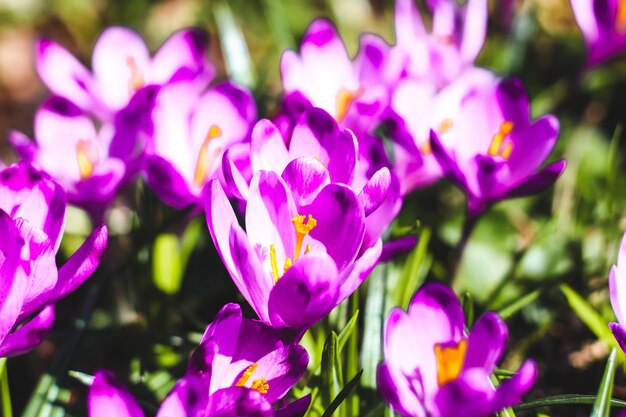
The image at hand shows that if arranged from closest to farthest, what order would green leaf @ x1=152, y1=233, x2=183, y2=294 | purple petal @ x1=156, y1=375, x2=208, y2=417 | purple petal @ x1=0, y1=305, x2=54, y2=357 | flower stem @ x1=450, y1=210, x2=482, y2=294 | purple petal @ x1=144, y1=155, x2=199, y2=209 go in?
purple petal @ x1=156, y1=375, x2=208, y2=417, purple petal @ x1=0, y1=305, x2=54, y2=357, purple petal @ x1=144, y1=155, x2=199, y2=209, flower stem @ x1=450, y1=210, x2=482, y2=294, green leaf @ x1=152, y1=233, x2=183, y2=294

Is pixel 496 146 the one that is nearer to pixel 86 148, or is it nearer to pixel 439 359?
pixel 439 359

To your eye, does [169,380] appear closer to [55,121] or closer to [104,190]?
[104,190]

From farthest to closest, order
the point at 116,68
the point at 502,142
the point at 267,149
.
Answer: the point at 116,68, the point at 502,142, the point at 267,149

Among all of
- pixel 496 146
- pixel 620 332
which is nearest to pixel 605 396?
pixel 620 332

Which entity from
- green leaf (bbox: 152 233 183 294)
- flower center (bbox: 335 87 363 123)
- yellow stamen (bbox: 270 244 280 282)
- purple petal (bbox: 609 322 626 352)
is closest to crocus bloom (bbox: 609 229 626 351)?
purple petal (bbox: 609 322 626 352)

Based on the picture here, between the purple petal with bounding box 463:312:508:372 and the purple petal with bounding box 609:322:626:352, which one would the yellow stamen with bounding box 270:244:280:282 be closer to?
the purple petal with bounding box 463:312:508:372

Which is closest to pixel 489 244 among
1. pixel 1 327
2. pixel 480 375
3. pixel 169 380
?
pixel 169 380

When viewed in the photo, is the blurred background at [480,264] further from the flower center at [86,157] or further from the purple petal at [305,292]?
the purple petal at [305,292]
